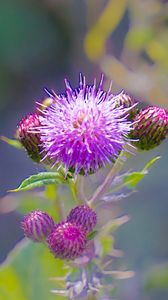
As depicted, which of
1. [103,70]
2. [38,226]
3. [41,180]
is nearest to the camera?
[41,180]

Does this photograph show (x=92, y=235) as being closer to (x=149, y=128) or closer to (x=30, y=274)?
(x=149, y=128)

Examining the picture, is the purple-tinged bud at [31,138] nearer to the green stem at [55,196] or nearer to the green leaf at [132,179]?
the green stem at [55,196]

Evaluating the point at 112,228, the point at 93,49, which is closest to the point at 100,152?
the point at 112,228

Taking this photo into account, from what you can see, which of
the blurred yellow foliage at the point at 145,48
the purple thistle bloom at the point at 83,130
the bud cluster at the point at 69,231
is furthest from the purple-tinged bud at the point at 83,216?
the blurred yellow foliage at the point at 145,48

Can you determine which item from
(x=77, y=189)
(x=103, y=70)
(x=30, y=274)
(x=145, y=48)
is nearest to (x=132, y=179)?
(x=77, y=189)

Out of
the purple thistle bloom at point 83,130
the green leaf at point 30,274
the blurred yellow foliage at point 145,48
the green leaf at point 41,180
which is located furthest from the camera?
the blurred yellow foliage at point 145,48

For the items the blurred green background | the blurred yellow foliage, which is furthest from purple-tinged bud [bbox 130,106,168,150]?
the blurred yellow foliage

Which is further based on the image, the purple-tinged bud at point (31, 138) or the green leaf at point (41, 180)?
the purple-tinged bud at point (31, 138)
